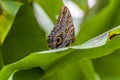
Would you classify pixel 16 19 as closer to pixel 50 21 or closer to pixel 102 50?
pixel 50 21

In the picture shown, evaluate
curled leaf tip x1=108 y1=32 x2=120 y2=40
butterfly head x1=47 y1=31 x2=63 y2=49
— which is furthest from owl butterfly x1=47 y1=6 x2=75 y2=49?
curled leaf tip x1=108 y1=32 x2=120 y2=40

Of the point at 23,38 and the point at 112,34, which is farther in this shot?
the point at 23,38

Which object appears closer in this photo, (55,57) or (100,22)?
(55,57)

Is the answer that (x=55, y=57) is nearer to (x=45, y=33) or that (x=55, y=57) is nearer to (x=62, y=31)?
(x=62, y=31)

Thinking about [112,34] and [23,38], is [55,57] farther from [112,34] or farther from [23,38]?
[23,38]

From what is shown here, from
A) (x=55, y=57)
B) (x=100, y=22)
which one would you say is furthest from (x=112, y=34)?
(x=100, y=22)

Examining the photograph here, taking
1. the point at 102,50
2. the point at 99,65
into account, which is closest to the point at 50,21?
the point at 99,65

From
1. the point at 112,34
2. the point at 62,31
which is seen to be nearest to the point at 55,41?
the point at 62,31

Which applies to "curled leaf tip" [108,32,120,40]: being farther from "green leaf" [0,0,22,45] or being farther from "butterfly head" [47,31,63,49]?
"green leaf" [0,0,22,45]

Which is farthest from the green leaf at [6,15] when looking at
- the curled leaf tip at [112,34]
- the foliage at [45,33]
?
the curled leaf tip at [112,34]
